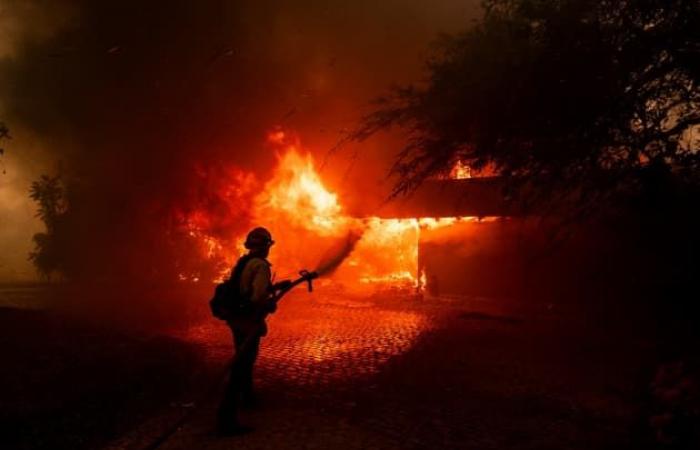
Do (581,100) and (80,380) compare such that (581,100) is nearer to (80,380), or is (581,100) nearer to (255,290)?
(255,290)

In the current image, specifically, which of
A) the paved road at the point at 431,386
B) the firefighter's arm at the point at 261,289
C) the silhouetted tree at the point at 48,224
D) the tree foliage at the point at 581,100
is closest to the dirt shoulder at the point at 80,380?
the paved road at the point at 431,386

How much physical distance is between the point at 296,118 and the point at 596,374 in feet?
77.4

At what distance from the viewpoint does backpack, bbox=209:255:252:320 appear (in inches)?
229

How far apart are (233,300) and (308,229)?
63.1ft

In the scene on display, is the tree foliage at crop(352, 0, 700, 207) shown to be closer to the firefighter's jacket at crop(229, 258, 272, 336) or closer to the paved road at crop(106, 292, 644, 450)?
the paved road at crop(106, 292, 644, 450)

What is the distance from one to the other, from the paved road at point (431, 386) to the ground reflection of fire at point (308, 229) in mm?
9574

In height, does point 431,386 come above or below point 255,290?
below

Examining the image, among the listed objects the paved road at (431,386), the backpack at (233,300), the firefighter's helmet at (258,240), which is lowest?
the paved road at (431,386)

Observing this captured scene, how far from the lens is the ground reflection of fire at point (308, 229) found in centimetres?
2359

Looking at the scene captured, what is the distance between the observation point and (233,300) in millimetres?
5859

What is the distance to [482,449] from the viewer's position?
5.29m

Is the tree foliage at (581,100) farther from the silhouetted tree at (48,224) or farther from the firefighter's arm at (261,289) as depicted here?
the silhouetted tree at (48,224)

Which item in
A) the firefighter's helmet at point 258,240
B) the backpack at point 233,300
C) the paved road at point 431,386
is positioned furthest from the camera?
the firefighter's helmet at point 258,240

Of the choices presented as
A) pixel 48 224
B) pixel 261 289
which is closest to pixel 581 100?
pixel 261 289
